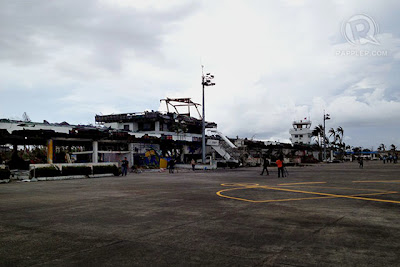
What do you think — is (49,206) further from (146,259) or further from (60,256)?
(146,259)

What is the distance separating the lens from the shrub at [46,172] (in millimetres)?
24203

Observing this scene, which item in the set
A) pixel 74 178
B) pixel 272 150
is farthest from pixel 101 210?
pixel 272 150

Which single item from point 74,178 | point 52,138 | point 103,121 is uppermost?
point 103,121

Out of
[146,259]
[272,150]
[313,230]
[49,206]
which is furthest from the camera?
[272,150]

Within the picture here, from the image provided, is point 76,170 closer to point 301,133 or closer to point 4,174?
point 4,174

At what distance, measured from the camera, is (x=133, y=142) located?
1751 inches

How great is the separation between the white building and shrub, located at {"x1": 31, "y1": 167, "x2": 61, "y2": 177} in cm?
10112

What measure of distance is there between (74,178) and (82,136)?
12239mm

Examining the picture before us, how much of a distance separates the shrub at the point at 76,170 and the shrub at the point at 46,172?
577 millimetres

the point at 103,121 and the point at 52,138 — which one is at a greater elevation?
the point at 103,121

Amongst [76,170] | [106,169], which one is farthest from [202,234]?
[106,169]

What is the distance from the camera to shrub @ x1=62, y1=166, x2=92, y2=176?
26.1 m

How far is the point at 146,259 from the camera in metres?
5.06

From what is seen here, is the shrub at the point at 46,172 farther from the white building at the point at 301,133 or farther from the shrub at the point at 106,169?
the white building at the point at 301,133
